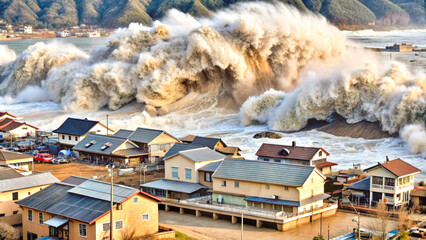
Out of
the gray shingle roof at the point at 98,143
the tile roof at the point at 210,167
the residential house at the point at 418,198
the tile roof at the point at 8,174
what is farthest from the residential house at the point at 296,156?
the tile roof at the point at 8,174

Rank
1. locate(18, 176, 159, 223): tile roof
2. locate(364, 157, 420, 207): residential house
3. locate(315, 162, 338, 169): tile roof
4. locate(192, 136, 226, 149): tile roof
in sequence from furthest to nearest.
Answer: locate(192, 136, 226, 149): tile roof, locate(315, 162, 338, 169): tile roof, locate(364, 157, 420, 207): residential house, locate(18, 176, 159, 223): tile roof

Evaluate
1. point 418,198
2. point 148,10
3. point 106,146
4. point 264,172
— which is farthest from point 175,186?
point 148,10

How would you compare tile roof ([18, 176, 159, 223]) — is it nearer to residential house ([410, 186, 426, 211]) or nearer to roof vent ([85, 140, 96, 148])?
residential house ([410, 186, 426, 211])

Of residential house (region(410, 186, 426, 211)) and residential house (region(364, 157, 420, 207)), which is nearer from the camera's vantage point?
residential house (region(364, 157, 420, 207))

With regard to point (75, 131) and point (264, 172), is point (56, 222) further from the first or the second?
point (75, 131)

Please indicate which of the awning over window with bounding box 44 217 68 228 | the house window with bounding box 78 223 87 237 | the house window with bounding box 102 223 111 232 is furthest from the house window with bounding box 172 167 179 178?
the house window with bounding box 78 223 87 237
